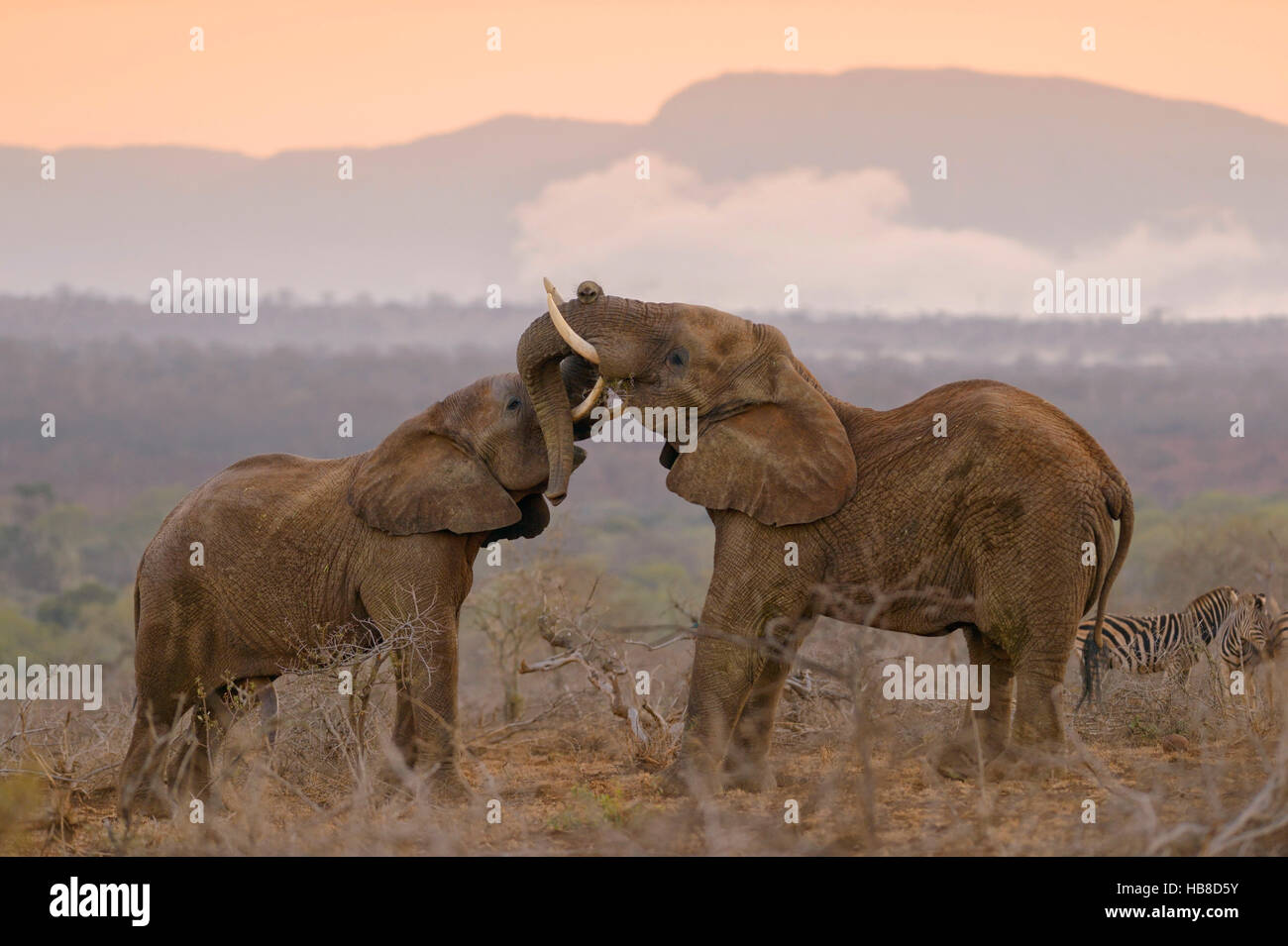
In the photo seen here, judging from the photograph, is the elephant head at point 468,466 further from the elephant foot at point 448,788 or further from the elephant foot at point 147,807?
the elephant foot at point 147,807

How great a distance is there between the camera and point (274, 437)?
220 feet

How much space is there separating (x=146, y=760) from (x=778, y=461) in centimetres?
476

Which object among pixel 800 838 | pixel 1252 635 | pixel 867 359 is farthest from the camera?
pixel 867 359

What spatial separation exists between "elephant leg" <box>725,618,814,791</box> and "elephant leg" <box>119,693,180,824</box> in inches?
150

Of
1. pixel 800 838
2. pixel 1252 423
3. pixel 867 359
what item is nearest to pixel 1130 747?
pixel 800 838

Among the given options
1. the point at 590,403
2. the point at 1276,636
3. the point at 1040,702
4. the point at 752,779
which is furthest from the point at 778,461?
the point at 1276,636

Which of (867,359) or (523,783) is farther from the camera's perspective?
(867,359)

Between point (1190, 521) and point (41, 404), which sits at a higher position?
point (41, 404)

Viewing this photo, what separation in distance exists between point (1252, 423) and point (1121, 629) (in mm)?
52001

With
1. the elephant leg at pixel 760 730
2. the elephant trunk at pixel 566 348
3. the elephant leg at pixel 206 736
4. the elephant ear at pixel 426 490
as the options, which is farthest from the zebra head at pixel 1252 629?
the elephant leg at pixel 206 736

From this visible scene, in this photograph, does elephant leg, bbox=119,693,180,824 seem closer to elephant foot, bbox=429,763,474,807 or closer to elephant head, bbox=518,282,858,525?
elephant foot, bbox=429,763,474,807

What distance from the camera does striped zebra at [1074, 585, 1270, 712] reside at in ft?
44.5

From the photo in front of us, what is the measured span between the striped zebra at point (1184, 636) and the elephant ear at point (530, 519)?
184 inches

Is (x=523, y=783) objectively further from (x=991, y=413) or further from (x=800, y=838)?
(x=991, y=413)
